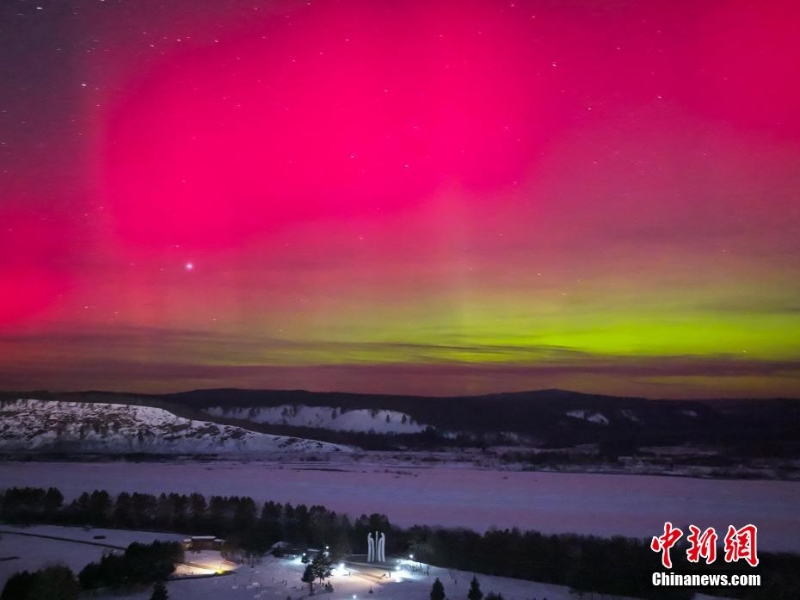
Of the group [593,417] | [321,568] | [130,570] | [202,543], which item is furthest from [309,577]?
[593,417]

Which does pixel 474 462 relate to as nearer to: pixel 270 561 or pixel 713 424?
pixel 713 424

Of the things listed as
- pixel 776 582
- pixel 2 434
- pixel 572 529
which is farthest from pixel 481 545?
pixel 2 434

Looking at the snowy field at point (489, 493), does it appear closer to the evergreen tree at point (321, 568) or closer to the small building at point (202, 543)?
the small building at point (202, 543)

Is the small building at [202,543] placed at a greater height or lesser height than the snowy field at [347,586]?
lesser

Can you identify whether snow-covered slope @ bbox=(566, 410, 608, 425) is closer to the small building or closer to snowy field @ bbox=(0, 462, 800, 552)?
snowy field @ bbox=(0, 462, 800, 552)

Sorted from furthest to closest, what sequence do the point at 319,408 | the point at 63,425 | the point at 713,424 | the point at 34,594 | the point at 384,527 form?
the point at 319,408
the point at 63,425
the point at 713,424
the point at 384,527
the point at 34,594

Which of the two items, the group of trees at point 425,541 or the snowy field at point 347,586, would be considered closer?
the snowy field at point 347,586

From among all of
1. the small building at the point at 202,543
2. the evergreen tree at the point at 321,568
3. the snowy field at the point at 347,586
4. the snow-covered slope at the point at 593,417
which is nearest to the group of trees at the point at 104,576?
the snowy field at the point at 347,586

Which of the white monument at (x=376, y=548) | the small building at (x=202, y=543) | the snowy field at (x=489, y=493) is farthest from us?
the snowy field at (x=489, y=493)

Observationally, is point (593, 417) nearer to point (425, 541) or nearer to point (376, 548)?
point (425, 541)
